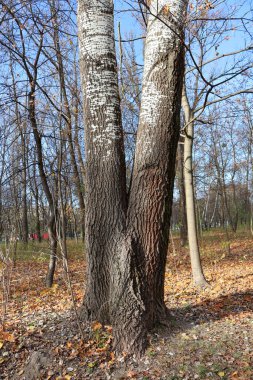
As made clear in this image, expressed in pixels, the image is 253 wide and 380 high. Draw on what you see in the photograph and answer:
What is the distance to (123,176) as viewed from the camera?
11.3ft

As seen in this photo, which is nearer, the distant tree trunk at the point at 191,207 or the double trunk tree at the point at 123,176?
the double trunk tree at the point at 123,176

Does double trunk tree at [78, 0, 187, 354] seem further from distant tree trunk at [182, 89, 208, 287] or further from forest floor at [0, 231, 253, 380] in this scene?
distant tree trunk at [182, 89, 208, 287]

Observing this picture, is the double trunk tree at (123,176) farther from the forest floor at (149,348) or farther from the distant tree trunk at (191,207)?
the distant tree trunk at (191,207)

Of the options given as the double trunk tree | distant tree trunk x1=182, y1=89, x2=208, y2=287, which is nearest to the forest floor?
the double trunk tree

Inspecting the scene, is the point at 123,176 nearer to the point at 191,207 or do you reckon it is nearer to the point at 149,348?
the point at 149,348

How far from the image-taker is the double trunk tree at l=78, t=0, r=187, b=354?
3.20 metres

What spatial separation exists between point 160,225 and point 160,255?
32 cm

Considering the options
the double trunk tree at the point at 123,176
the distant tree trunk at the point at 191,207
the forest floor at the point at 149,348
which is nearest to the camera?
the forest floor at the point at 149,348

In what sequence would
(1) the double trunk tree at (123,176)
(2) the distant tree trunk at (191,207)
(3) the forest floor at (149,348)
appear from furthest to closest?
(2) the distant tree trunk at (191,207)
(1) the double trunk tree at (123,176)
(3) the forest floor at (149,348)

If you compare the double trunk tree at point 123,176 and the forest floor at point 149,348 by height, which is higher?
the double trunk tree at point 123,176

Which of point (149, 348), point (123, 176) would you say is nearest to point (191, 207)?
point (123, 176)

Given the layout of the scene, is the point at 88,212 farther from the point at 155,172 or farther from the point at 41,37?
the point at 41,37

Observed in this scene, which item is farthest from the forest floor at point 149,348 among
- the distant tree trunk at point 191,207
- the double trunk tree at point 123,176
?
the distant tree trunk at point 191,207

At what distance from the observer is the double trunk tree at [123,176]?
3.20 metres
